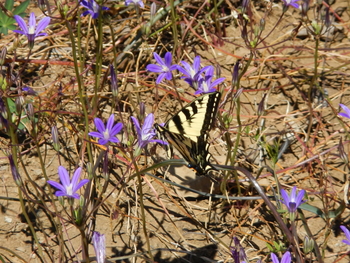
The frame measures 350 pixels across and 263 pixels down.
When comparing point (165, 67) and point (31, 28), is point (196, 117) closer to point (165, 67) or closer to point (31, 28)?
point (165, 67)

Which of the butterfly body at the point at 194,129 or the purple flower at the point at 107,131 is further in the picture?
the butterfly body at the point at 194,129

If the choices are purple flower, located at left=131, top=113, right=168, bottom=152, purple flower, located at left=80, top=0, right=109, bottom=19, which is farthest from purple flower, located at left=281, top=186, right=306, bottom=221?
purple flower, located at left=80, top=0, right=109, bottom=19

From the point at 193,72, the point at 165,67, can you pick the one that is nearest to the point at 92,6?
the point at 165,67

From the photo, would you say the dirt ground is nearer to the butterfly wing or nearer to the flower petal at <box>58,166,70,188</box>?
the butterfly wing

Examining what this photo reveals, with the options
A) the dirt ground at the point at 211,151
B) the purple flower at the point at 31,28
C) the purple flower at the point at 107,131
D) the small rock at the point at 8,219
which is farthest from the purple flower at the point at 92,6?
the small rock at the point at 8,219

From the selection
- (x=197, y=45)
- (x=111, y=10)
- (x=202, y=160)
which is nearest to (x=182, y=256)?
(x=202, y=160)

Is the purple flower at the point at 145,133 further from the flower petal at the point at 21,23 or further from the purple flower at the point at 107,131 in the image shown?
the flower petal at the point at 21,23
